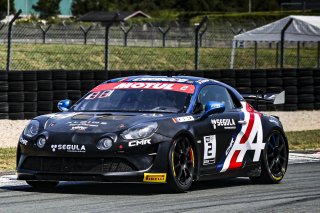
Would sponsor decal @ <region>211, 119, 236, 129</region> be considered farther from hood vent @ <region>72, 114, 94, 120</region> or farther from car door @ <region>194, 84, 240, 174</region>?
hood vent @ <region>72, 114, 94, 120</region>

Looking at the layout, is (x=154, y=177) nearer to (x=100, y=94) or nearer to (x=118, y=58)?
(x=100, y=94)

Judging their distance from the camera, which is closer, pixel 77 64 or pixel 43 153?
pixel 43 153

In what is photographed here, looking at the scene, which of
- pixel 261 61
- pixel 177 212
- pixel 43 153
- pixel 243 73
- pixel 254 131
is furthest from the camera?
pixel 261 61

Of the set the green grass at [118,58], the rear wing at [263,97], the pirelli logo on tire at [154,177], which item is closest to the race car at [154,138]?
the pirelli logo on tire at [154,177]

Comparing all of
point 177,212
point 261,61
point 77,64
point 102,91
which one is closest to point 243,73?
point 77,64

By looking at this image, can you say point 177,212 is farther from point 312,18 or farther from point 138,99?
point 312,18

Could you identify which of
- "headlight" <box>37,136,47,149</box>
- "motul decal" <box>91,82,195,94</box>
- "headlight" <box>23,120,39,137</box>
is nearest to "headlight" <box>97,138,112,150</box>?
"headlight" <box>37,136,47,149</box>

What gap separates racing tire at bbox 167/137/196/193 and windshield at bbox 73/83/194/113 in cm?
54

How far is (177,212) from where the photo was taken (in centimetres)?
870

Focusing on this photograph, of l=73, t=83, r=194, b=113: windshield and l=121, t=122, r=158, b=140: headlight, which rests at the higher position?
l=73, t=83, r=194, b=113: windshield

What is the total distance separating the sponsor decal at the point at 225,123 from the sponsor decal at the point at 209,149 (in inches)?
6.0

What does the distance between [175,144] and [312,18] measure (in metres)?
24.8

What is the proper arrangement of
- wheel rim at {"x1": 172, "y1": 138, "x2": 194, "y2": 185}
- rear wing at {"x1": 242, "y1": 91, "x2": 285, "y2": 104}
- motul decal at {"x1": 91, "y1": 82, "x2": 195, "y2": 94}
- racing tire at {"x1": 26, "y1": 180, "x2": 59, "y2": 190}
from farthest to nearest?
rear wing at {"x1": 242, "y1": 91, "x2": 285, "y2": 104}, motul decal at {"x1": 91, "y1": 82, "x2": 195, "y2": 94}, racing tire at {"x1": 26, "y1": 180, "x2": 59, "y2": 190}, wheel rim at {"x1": 172, "y1": 138, "x2": 194, "y2": 185}

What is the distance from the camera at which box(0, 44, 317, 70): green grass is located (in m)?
30.2
